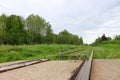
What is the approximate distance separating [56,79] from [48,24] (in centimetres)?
6285


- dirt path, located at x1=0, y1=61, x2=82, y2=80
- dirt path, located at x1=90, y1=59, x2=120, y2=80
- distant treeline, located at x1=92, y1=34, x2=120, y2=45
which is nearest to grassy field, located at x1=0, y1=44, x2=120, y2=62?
dirt path, located at x1=90, y1=59, x2=120, y2=80

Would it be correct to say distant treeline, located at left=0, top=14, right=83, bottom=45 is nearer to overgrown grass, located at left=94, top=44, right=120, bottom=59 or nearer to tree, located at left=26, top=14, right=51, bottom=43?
tree, located at left=26, top=14, right=51, bottom=43

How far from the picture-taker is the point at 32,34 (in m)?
60.7

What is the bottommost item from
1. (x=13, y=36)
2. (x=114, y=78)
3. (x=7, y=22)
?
(x=114, y=78)

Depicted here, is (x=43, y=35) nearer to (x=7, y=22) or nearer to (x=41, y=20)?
(x=41, y=20)

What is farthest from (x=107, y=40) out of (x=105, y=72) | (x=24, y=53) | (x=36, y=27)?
(x=105, y=72)

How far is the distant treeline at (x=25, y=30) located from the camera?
49284 millimetres

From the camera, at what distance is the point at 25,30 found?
5616 cm

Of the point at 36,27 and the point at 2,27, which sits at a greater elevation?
the point at 36,27

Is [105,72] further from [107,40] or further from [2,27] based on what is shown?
[107,40]

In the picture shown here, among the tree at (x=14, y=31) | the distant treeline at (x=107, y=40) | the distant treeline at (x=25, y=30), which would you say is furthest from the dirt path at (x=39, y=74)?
the distant treeline at (x=107, y=40)

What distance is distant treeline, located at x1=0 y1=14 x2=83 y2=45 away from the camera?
49284 millimetres

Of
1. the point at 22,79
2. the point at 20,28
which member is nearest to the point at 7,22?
the point at 20,28

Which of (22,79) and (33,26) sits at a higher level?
(33,26)
